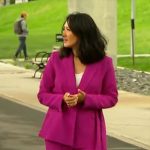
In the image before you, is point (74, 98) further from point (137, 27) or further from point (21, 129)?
point (137, 27)

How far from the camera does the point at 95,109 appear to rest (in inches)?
230

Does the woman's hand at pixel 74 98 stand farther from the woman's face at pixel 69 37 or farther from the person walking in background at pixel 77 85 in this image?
the woman's face at pixel 69 37

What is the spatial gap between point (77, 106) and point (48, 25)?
206 feet

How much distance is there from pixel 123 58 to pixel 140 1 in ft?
113

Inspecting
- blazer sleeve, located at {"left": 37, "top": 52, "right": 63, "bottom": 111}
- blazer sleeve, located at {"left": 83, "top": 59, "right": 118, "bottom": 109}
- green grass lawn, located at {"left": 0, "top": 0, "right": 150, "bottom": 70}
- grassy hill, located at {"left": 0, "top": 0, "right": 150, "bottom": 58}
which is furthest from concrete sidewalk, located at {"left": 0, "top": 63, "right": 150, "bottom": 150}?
grassy hill, located at {"left": 0, "top": 0, "right": 150, "bottom": 58}

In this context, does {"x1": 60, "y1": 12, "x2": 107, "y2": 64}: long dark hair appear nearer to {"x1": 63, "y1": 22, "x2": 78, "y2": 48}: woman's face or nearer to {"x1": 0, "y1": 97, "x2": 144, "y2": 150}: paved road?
{"x1": 63, "y1": 22, "x2": 78, "y2": 48}: woman's face

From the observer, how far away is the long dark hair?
5715mm

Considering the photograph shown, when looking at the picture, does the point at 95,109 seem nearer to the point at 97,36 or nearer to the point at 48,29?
the point at 97,36

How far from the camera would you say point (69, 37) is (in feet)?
18.9

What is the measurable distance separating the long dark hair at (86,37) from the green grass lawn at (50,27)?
2185 cm

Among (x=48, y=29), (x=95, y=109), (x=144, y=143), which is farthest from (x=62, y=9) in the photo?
(x=95, y=109)

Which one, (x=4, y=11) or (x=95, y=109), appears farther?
(x=4, y=11)

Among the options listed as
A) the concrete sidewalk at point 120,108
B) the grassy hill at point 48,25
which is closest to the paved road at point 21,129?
the concrete sidewalk at point 120,108

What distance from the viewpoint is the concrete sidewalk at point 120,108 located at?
40.4ft
